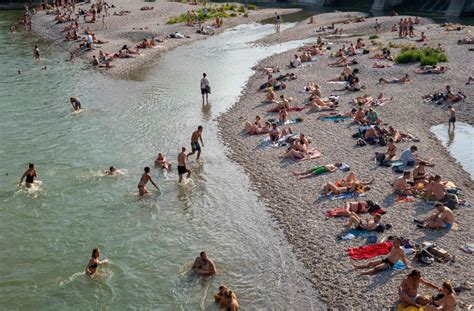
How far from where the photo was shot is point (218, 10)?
216 ft

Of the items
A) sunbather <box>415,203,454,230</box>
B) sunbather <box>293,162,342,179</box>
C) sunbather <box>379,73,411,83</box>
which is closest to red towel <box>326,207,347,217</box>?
sunbather <box>415,203,454,230</box>

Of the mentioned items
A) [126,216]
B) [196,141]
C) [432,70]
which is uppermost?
[432,70]

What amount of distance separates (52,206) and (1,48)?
35899mm

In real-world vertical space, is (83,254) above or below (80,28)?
below

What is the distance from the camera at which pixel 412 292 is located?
41.0 ft

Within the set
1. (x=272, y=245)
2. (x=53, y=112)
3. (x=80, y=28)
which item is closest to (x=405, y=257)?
(x=272, y=245)

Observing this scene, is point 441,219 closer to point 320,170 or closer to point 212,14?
point 320,170

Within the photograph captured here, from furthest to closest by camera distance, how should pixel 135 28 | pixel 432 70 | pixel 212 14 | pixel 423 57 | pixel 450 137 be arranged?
pixel 212 14 → pixel 135 28 → pixel 423 57 → pixel 432 70 → pixel 450 137

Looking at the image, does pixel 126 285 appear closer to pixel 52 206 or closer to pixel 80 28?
pixel 52 206

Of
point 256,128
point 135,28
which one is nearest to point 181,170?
point 256,128

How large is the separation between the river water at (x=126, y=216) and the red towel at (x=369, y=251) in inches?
61.6

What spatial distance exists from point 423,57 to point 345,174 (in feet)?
65.3

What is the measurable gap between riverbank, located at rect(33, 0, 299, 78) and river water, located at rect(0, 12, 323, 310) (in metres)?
11.0

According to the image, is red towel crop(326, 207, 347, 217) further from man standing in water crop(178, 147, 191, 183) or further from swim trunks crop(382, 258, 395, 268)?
man standing in water crop(178, 147, 191, 183)
